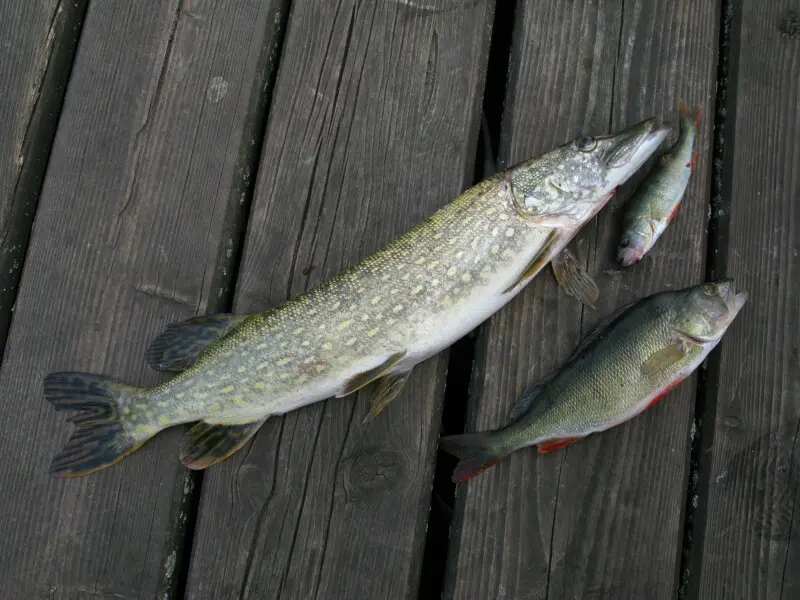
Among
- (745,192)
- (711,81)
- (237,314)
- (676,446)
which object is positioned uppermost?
(711,81)

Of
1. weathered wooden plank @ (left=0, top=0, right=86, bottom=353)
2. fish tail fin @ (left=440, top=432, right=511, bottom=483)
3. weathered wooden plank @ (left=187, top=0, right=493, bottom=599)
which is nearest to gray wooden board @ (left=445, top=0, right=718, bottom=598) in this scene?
fish tail fin @ (left=440, top=432, right=511, bottom=483)

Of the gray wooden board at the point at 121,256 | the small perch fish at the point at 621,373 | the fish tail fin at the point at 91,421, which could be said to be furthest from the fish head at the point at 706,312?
the fish tail fin at the point at 91,421

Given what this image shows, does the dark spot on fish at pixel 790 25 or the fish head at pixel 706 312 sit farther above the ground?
the dark spot on fish at pixel 790 25

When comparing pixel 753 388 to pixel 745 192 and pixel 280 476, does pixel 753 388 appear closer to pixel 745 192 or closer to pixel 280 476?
pixel 745 192

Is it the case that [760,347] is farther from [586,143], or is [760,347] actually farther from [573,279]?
[586,143]

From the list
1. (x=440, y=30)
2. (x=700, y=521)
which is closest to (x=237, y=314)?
(x=440, y=30)

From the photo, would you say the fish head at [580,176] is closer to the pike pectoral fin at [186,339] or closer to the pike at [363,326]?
the pike at [363,326]

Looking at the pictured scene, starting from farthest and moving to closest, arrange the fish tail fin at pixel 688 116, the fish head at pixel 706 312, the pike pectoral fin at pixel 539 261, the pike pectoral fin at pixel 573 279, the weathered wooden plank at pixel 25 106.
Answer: the weathered wooden plank at pixel 25 106 → the fish tail fin at pixel 688 116 → the pike pectoral fin at pixel 573 279 → the pike pectoral fin at pixel 539 261 → the fish head at pixel 706 312
